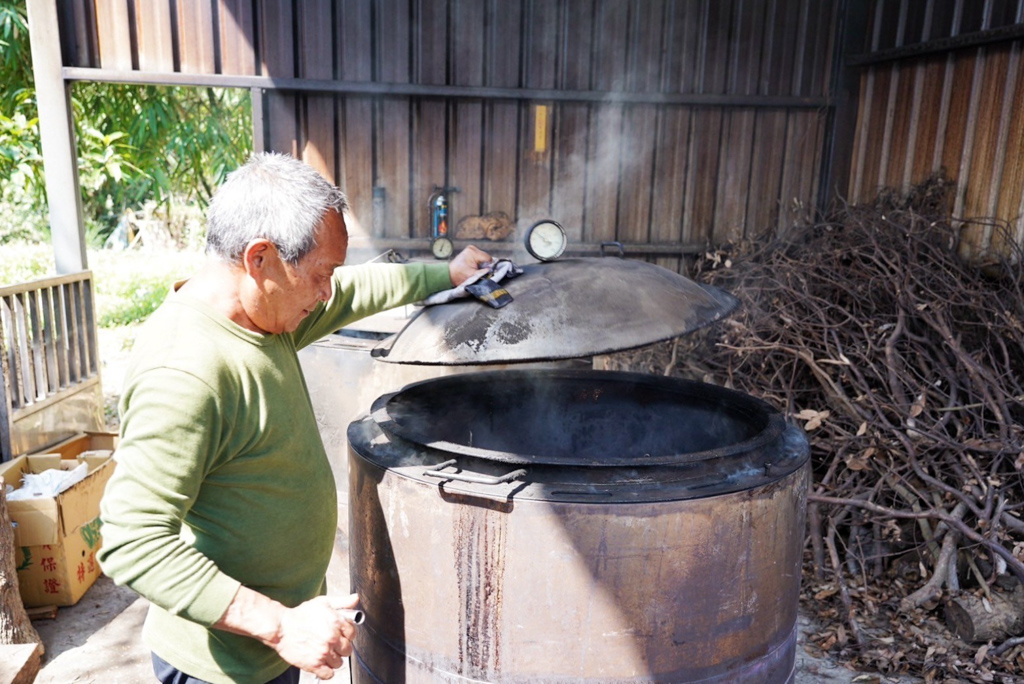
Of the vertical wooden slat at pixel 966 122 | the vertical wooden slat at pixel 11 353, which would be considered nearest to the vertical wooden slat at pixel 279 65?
the vertical wooden slat at pixel 11 353

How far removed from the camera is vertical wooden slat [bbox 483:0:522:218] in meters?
5.80

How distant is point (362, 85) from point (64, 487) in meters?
3.50

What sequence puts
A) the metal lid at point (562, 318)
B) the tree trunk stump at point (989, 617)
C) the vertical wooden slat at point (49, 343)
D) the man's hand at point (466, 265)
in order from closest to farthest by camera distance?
the metal lid at point (562, 318)
the man's hand at point (466, 265)
the tree trunk stump at point (989, 617)
the vertical wooden slat at point (49, 343)

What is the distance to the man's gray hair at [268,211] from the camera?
64.7 inches

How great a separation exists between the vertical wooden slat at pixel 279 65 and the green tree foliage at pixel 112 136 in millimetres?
1904

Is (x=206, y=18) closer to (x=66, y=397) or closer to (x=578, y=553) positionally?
(x=66, y=397)

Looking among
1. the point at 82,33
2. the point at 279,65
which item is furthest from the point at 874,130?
the point at 82,33

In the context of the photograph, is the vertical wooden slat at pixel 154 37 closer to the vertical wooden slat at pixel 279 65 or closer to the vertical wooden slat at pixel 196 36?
the vertical wooden slat at pixel 196 36

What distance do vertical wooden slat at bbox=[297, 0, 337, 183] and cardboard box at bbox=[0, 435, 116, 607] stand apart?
9.10ft

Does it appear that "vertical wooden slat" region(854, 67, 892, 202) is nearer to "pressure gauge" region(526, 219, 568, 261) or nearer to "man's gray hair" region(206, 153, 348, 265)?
"pressure gauge" region(526, 219, 568, 261)

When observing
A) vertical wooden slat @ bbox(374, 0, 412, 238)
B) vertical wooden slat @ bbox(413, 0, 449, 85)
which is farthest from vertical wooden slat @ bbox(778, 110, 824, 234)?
vertical wooden slat @ bbox(374, 0, 412, 238)

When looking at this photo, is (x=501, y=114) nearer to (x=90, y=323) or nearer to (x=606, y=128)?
(x=606, y=128)

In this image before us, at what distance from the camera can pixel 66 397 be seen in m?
4.93

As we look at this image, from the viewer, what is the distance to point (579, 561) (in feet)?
6.39
